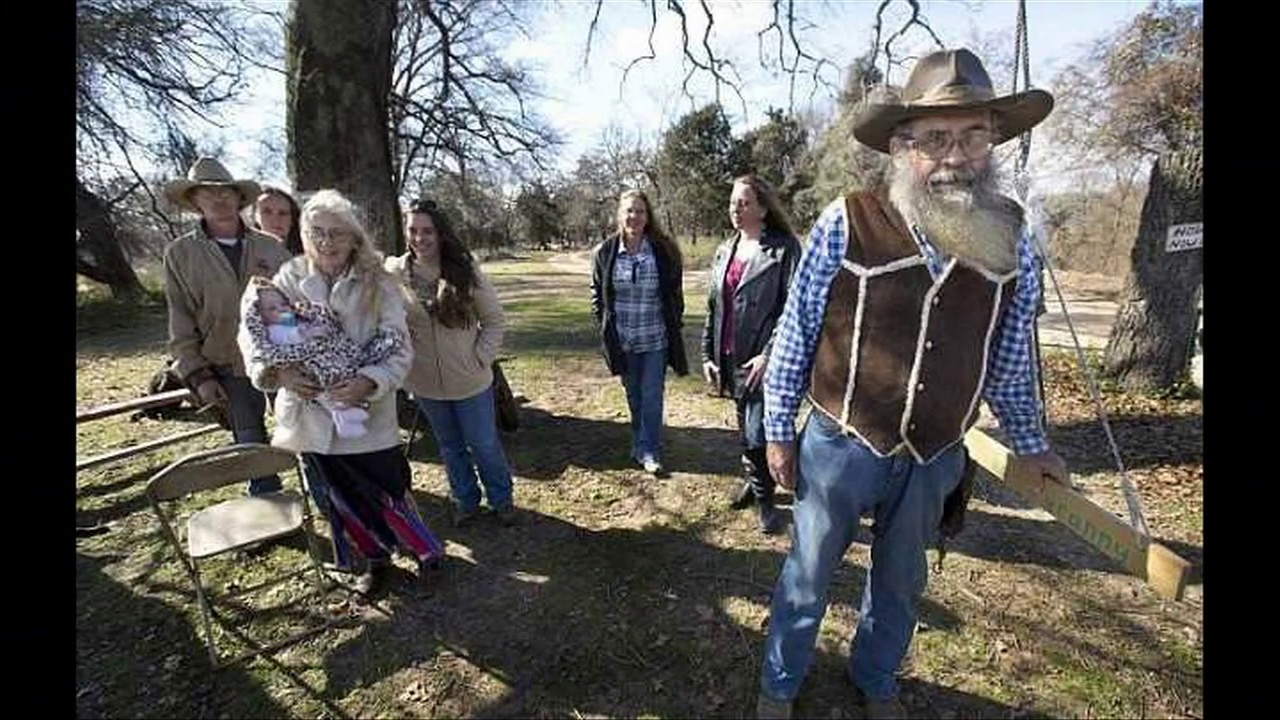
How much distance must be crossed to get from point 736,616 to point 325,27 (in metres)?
4.76

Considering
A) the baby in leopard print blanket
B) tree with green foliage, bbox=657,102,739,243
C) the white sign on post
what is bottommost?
the baby in leopard print blanket

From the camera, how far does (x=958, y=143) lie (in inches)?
72.3

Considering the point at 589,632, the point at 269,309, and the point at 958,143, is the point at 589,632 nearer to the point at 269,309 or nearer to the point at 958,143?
the point at 269,309

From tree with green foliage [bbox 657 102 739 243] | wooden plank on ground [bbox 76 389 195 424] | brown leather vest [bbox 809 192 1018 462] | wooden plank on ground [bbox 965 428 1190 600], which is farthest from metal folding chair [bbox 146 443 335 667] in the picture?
tree with green foliage [bbox 657 102 739 243]

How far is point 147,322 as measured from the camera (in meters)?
13.2

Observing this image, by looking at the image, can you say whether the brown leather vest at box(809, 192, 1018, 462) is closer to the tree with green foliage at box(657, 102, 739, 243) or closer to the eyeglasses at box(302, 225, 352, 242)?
the eyeglasses at box(302, 225, 352, 242)

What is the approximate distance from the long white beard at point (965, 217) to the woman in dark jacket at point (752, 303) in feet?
4.57

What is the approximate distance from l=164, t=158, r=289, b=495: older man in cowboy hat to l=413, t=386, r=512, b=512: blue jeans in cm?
101

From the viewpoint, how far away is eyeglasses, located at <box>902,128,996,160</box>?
1.83m

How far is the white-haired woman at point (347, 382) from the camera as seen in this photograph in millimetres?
2686

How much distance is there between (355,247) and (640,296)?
1.81 m

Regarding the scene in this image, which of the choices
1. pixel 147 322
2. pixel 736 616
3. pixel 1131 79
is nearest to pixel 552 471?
pixel 736 616

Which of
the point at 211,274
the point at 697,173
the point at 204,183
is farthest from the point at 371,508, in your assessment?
the point at 697,173
